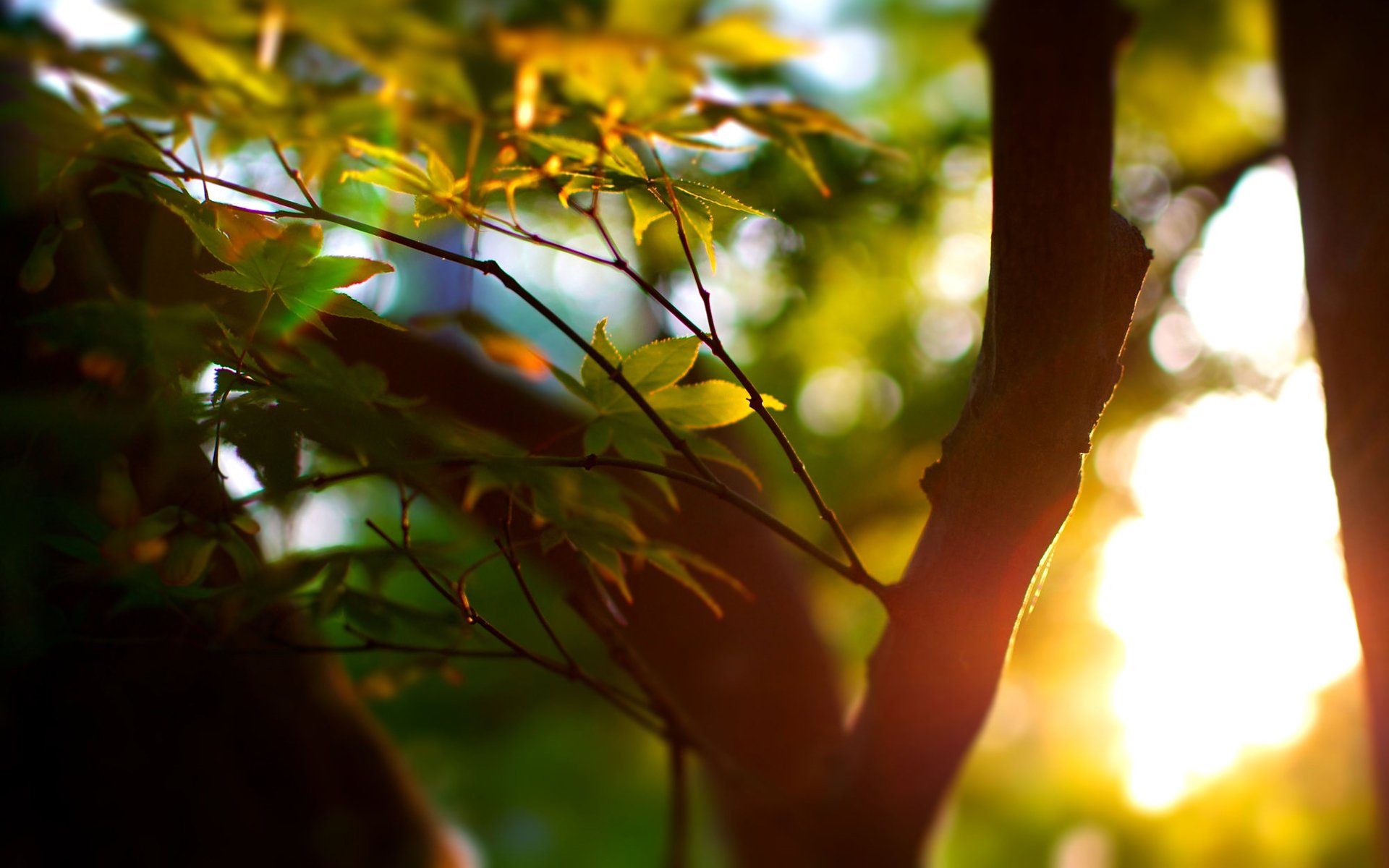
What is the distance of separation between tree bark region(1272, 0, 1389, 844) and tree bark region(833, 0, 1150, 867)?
1.03ft

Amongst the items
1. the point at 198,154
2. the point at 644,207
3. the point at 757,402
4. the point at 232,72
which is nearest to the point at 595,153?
the point at 644,207

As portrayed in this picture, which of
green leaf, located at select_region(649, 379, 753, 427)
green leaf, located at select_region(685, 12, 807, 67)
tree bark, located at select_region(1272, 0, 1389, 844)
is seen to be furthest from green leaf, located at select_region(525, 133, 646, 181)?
tree bark, located at select_region(1272, 0, 1389, 844)

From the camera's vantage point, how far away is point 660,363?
41cm

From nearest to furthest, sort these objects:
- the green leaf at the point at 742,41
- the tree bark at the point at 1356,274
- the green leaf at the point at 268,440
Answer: the green leaf at the point at 268,440
the tree bark at the point at 1356,274
the green leaf at the point at 742,41

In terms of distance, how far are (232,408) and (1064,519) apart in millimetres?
376

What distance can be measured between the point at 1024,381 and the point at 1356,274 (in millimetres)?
441

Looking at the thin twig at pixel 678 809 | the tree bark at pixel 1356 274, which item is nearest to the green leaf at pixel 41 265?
the thin twig at pixel 678 809

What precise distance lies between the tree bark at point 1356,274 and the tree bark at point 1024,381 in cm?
31

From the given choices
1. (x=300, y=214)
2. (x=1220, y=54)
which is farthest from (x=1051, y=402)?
(x=1220, y=54)

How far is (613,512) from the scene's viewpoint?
45 cm

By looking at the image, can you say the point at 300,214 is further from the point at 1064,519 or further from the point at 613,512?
the point at 1064,519

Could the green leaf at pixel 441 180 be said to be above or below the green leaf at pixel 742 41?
below

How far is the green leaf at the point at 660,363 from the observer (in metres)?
0.41

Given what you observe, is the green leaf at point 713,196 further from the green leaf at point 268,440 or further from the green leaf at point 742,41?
the green leaf at point 742,41
